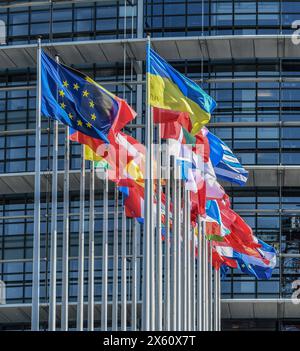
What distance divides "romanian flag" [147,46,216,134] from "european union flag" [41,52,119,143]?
2643mm

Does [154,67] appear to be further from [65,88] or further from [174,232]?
[174,232]

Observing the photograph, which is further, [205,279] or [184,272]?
[205,279]

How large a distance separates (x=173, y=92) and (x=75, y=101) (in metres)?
3.71

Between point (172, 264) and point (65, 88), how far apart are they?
9.73 metres

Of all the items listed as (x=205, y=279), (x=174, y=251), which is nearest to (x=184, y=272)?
(x=174, y=251)

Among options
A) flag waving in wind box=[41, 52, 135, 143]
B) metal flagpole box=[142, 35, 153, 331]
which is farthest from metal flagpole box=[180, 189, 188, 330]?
flag waving in wind box=[41, 52, 135, 143]

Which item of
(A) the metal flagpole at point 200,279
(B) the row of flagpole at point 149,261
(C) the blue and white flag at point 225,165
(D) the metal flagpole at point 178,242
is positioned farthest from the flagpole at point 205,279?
(D) the metal flagpole at point 178,242

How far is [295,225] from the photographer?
65.1m

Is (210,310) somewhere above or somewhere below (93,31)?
below

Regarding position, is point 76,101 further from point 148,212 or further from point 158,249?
point 158,249

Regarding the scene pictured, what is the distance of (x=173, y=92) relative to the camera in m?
34.2

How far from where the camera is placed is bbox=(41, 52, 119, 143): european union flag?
3145 centimetres

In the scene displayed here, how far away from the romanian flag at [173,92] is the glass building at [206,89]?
2996 cm
